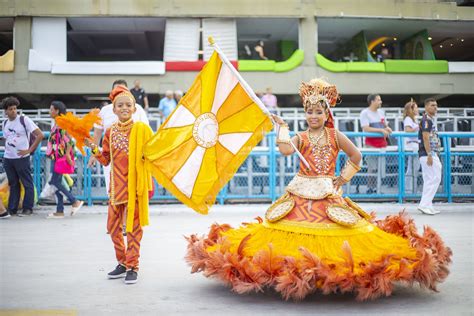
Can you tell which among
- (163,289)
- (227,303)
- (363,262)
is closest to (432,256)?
(363,262)

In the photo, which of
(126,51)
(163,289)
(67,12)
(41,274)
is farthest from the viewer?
(126,51)

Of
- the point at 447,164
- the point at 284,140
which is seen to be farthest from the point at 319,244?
the point at 447,164

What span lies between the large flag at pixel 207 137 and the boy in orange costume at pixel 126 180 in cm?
14

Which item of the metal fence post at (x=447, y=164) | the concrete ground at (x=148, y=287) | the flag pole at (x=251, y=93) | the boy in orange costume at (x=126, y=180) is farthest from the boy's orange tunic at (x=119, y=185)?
the metal fence post at (x=447, y=164)

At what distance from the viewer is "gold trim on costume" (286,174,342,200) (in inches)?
180

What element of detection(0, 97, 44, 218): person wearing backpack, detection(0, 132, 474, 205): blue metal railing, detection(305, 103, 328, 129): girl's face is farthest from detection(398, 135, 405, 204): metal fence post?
detection(305, 103, 328, 129): girl's face

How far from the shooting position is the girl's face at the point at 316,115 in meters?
4.82

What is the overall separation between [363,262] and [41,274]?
2.99m

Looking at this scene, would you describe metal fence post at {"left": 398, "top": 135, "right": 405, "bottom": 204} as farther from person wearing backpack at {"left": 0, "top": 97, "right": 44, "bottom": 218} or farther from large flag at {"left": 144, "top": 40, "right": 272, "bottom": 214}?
person wearing backpack at {"left": 0, "top": 97, "right": 44, "bottom": 218}

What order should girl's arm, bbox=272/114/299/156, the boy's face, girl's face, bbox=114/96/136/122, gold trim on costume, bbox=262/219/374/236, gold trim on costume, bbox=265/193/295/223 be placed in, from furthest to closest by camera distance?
the boy's face → girl's face, bbox=114/96/136/122 → girl's arm, bbox=272/114/299/156 → gold trim on costume, bbox=265/193/295/223 → gold trim on costume, bbox=262/219/374/236

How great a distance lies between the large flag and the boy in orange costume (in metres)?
0.14

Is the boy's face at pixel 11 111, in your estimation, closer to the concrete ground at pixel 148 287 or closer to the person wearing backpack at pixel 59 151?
the person wearing backpack at pixel 59 151

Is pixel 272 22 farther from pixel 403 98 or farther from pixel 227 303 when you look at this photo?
pixel 227 303

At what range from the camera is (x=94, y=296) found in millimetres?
4516
